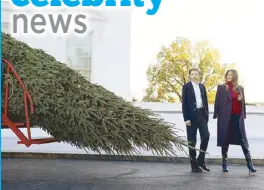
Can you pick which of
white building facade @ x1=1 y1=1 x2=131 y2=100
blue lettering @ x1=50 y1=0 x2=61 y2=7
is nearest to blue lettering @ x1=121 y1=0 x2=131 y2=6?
white building facade @ x1=1 y1=1 x2=131 y2=100

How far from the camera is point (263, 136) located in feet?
50.6

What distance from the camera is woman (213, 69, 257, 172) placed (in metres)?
6.75

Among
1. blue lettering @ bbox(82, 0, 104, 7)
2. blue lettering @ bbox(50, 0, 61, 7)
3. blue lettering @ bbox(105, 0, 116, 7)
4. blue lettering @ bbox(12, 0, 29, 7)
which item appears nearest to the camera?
blue lettering @ bbox(50, 0, 61, 7)

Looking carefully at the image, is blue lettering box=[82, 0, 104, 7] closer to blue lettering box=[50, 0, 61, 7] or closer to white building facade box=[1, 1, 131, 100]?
white building facade box=[1, 1, 131, 100]

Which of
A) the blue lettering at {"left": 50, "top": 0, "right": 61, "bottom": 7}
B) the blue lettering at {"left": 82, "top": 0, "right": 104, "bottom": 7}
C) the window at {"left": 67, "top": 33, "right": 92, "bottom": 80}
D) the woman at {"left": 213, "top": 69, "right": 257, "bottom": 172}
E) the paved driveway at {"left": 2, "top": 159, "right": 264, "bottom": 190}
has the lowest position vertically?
the paved driveway at {"left": 2, "top": 159, "right": 264, "bottom": 190}

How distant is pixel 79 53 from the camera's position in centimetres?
1451

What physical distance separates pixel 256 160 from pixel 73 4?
858 centimetres

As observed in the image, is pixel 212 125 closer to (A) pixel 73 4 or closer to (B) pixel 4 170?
(A) pixel 73 4

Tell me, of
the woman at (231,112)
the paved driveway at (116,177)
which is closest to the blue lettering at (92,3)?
the paved driveway at (116,177)

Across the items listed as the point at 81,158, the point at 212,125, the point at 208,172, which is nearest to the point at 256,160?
the point at 208,172

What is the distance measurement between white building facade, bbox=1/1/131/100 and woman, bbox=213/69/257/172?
8.00 meters

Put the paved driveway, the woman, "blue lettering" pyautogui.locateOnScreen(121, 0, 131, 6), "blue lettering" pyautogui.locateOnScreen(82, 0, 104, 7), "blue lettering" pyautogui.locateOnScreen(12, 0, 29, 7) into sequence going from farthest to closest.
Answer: "blue lettering" pyautogui.locateOnScreen(121, 0, 131, 6)
"blue lettering" pyautogui.locateOnScreen(82, 0, 104, 7)
"blue lettering" pyautogui.locateOnScreen(12, 0, 29, 7)
the woman
the paved driveway

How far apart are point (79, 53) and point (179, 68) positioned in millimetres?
24396

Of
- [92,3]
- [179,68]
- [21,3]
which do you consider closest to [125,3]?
[92,3]
